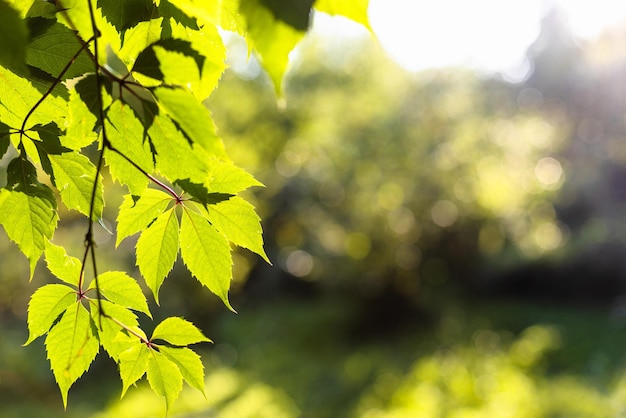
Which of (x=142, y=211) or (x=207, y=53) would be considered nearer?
(x=207, y=53)

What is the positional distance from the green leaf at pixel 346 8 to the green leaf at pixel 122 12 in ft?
0.71

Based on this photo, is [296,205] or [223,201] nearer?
[223,201]

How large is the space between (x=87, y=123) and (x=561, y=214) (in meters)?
11.8

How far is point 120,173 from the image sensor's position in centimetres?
49

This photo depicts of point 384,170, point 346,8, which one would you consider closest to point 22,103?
point 346,8

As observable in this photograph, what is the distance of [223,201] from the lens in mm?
503

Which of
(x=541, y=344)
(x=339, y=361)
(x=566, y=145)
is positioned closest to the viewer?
(x=541, y=344)

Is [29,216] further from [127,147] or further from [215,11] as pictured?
[215,11]

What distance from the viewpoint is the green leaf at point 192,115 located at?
384 millimetres

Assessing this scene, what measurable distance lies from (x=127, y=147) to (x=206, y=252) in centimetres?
12

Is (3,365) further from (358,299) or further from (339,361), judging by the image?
(358,299)

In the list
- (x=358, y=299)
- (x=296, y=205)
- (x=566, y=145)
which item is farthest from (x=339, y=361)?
(x=566, y=145)

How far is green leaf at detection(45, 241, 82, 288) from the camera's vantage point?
0.57 meters

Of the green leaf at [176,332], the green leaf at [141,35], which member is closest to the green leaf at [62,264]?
the green leaf at [176,332]
